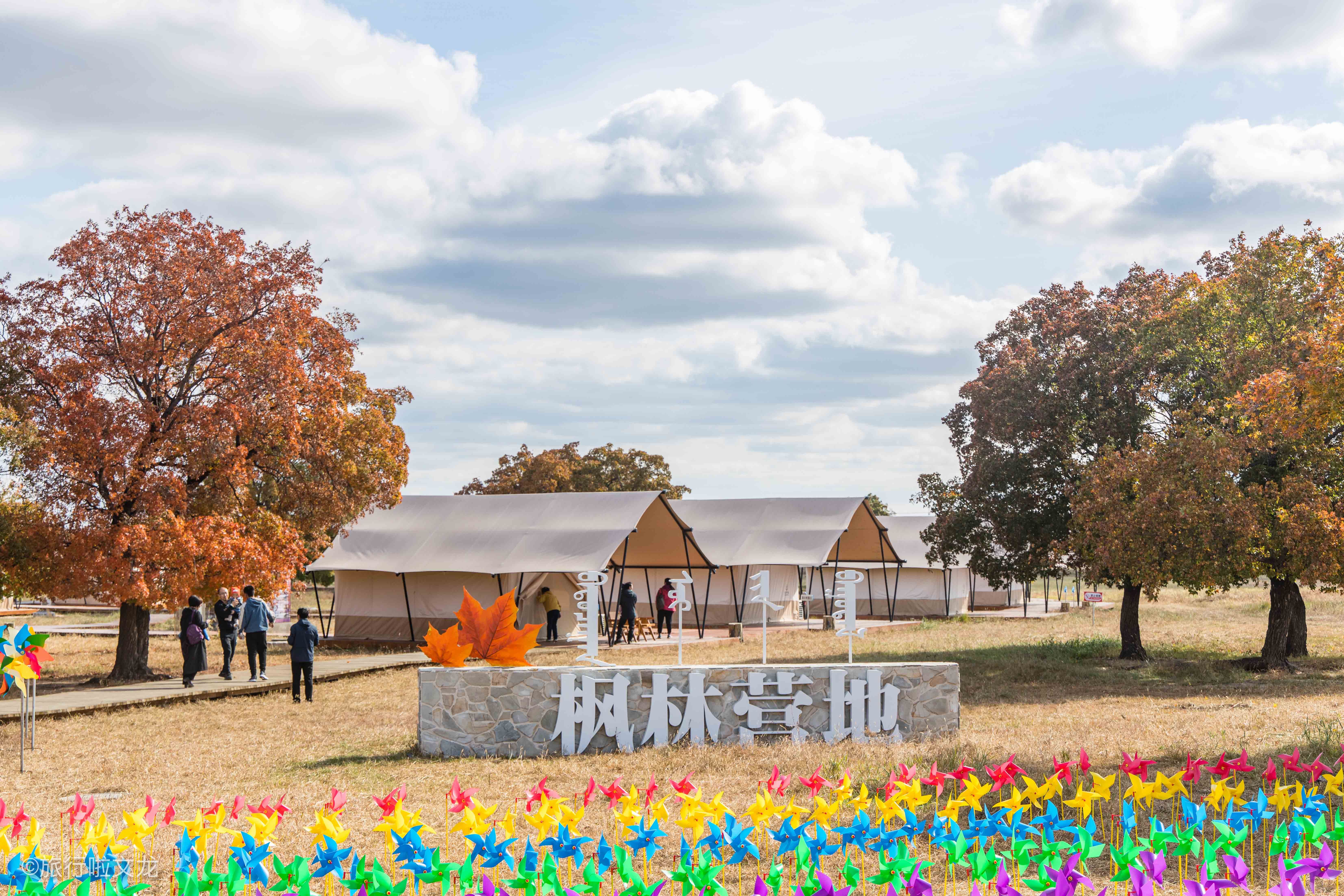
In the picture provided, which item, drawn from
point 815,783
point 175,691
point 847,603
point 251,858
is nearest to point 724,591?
point 175,691

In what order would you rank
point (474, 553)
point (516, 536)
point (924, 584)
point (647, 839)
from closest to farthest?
point (647, 839), point (474, 553), point (516, 536), point (924, 584)

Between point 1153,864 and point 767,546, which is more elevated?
point 767,546

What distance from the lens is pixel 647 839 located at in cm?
539

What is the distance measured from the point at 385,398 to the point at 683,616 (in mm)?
14750

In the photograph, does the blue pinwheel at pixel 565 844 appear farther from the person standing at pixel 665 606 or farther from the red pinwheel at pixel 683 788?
the person standing at pixel 665 606

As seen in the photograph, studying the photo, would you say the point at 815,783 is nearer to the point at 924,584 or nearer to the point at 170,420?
the point at 170,420

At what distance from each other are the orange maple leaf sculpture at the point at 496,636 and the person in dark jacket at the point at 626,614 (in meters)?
14.8

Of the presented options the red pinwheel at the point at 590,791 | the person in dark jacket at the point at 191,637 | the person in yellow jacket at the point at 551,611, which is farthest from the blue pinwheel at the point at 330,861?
the person in yellow jacket at the point at 551,611

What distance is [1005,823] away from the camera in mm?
5730

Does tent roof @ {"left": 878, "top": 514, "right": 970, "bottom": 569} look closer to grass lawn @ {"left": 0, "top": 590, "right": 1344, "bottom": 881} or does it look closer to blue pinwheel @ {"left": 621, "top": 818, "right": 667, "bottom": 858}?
grass lawn @ {"left": 0, "top": 590, "right": 1344, "bottom": 881}

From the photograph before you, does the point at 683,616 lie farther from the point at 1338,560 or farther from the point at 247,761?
the point at 247,761

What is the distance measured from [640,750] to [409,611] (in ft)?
55.2

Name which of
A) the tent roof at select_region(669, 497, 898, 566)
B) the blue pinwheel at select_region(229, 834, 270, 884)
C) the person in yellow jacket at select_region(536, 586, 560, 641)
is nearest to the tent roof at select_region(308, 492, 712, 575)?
the person in yellow jacket at select_region(536, 586, 560, 641)

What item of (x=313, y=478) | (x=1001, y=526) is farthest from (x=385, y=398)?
(x=1001, y=526)
